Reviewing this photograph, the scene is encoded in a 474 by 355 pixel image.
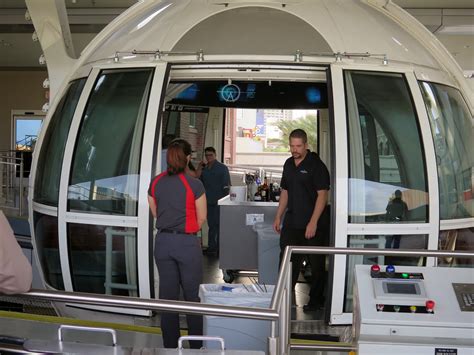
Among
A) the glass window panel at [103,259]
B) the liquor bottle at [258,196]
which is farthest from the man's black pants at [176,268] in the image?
the liquor bottle at [258,196]

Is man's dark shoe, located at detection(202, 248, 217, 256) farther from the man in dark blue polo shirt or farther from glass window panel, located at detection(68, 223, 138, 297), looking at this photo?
glass window panel, located at detection(68, 223, 138, 297)

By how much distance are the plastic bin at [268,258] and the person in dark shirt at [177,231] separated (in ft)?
7.04

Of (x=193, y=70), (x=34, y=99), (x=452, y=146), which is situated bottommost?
(x=452, y=146)

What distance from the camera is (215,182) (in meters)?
10.2

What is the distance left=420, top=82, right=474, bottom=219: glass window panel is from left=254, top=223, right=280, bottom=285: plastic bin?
→ 1937mm

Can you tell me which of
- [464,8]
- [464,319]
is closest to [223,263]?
[464,319]

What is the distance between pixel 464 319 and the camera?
3.48 meters

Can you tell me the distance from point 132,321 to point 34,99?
19333mm

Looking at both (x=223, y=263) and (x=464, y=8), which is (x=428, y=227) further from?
(x=464, y=8)

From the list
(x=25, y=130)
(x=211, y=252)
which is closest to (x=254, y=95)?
(x=211, y=252)

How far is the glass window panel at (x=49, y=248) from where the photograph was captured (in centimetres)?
585

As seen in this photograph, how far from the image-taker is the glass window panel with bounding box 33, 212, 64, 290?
585cm

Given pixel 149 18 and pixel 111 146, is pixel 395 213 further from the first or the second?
pixel 149 18

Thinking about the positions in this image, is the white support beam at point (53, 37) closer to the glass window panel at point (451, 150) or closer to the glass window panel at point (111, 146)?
the glass window panel at point (111, 146)
